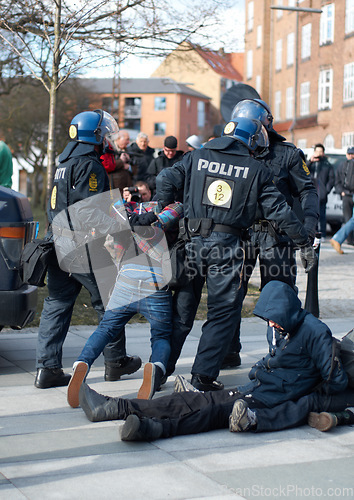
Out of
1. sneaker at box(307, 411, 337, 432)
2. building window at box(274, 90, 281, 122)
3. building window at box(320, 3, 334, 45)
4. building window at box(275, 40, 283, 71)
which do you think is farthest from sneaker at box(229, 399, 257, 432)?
building window at box(274, 90, 281, 122)

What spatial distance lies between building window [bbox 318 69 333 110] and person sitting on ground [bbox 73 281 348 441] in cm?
3569

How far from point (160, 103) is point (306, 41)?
4970 cm

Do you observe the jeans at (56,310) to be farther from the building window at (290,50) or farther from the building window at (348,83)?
the building window at (290,50)

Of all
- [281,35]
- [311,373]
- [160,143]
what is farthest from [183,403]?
[160,143]

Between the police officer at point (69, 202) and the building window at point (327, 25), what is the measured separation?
35.5 metres

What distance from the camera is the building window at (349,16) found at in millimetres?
35969

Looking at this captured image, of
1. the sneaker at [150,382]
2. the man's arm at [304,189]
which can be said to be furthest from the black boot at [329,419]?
the man's arm at [304,189]

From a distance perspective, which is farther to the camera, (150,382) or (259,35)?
(259,35)

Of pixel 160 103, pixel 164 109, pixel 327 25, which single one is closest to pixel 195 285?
pixel 327 25

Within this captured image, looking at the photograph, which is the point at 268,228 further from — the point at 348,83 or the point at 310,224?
the point at 348,83

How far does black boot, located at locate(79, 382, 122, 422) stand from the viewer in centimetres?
464

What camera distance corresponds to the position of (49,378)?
550 centimetres

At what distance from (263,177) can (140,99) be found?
8885 centimetres

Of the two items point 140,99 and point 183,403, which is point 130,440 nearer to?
point 183,403
